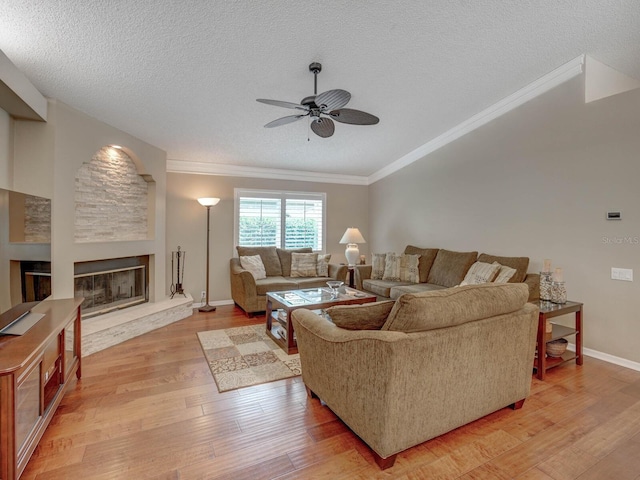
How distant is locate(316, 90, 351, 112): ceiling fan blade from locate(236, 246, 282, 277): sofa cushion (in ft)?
10.6

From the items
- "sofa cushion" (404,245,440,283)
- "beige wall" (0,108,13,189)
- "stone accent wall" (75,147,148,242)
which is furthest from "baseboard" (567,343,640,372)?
"beige wall" (0,108,13,189)

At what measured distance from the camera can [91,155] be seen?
3.47m

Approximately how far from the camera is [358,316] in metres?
1.85

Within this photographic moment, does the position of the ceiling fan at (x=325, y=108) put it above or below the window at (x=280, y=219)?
above

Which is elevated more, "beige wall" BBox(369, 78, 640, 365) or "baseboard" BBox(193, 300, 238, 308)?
"beige wall" BBox(369, 78, 640, 365)

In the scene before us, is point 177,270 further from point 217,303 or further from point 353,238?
point 353,238

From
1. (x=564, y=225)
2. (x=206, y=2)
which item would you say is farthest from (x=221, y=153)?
(x=564, y=225)

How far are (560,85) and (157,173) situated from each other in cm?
515

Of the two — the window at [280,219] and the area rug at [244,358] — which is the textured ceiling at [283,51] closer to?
the window at [280,219]

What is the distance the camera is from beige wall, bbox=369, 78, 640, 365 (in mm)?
2996

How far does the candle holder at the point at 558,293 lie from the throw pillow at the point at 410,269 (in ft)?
6.17

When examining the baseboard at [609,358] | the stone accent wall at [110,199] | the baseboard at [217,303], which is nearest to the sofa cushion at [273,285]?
the baseboard at [217,303]

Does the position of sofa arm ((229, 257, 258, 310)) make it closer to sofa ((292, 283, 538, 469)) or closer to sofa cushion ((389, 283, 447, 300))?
sofa cushion ((389, 283, 447, 300))

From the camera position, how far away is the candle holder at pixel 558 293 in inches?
119
